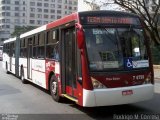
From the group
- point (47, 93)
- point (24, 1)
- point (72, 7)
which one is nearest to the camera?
point (47, 93)

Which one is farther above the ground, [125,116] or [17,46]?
[17,46]

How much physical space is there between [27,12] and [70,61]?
4986 inches

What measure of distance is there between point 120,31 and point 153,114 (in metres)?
2.31

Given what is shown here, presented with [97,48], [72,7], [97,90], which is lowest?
[97,90]

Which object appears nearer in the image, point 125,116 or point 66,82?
point 125,116

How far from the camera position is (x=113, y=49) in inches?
344

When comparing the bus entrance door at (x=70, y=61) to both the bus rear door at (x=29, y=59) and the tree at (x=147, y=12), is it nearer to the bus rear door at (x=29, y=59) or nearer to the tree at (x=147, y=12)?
the bus rear door at (x=29, y=59)

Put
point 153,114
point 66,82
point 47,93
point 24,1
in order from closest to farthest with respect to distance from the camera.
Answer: point 153,114 → point 66,82 → point 47,93 → point 24,1

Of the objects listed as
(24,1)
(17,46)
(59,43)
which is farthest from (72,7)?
(59,43)

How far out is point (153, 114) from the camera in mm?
8906

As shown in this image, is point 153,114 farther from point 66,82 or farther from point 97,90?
point 66,82

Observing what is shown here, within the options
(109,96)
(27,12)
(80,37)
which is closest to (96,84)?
(109,96)

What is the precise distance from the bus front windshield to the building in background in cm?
12086

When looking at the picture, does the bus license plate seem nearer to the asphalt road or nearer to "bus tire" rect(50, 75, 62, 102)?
the asphalt road
